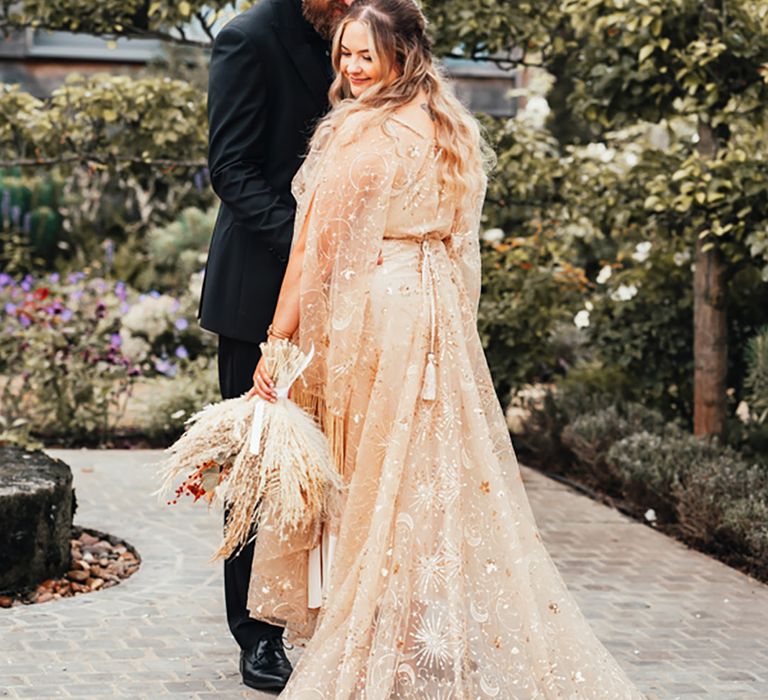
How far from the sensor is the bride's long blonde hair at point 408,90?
382 centimetres

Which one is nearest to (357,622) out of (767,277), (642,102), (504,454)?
(504,454)

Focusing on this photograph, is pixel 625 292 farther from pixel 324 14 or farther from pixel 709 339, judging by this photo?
pixel 324 14

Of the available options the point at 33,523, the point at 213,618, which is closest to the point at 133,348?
the point at 33,523

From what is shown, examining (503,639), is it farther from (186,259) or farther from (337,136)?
(186,259)

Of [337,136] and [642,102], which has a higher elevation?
[642,102]

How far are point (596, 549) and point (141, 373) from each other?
408 cm

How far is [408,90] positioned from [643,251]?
16.4 ft

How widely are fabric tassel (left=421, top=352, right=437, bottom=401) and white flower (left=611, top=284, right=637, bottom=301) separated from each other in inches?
183

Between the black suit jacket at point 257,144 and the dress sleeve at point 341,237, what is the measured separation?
23 centimetres

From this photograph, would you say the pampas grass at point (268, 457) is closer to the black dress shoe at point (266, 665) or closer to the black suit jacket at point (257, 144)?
the black suit jacket at point (257, 144)

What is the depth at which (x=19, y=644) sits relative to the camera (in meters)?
4.72

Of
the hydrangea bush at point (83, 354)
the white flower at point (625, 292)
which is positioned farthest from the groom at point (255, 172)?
the white flower at point (625, 292)

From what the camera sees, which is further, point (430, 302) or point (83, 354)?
point (83, 354)

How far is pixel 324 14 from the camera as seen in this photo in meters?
4.22
